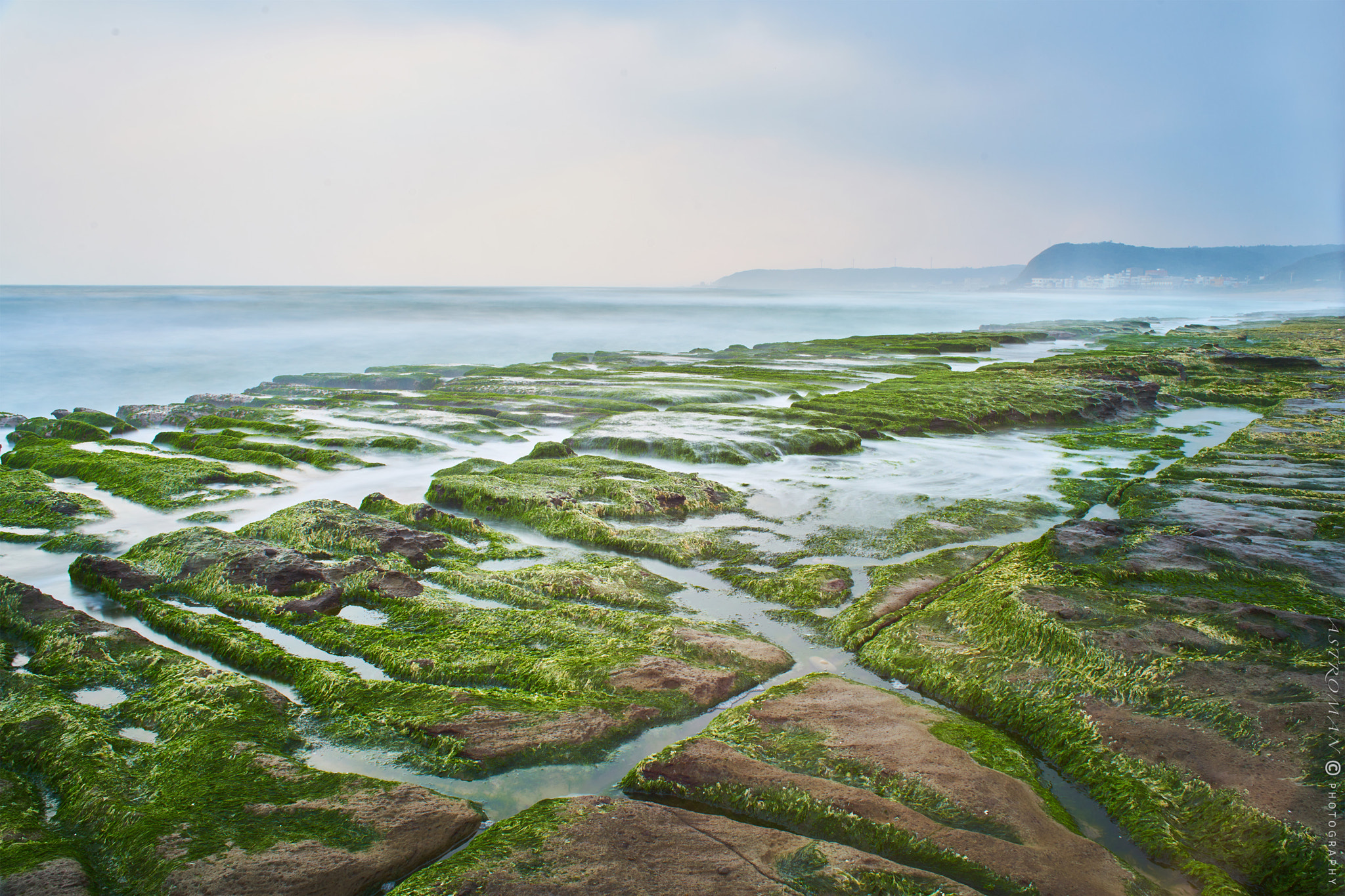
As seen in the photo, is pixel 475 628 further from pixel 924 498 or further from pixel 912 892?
pixel 924 498

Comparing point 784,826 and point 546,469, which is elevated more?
point 546,469

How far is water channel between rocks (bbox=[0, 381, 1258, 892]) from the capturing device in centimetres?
460

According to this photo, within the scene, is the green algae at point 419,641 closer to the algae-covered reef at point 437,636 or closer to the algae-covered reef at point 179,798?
the algae-covered reef at point 437,636

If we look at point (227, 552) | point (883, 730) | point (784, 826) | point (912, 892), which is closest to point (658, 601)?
point (883, 730)

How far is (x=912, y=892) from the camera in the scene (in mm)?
3424

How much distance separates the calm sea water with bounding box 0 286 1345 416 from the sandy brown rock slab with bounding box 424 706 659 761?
96.6 feet

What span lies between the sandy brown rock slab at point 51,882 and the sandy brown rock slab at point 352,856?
39cm

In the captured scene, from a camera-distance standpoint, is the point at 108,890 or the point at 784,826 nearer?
the point at 108,890

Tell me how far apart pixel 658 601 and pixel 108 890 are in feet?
15.0

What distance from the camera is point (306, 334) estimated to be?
61781 mm

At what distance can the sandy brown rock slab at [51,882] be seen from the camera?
10.8 feet

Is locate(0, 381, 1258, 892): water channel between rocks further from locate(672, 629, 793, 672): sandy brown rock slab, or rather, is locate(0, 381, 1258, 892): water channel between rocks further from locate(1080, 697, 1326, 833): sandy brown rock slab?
locate(1080, 697, 1326, 833): sandy brown rock slab

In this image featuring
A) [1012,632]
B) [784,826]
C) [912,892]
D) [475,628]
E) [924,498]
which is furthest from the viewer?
[924,498]

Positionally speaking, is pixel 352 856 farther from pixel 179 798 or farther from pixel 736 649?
pixel 736 649
